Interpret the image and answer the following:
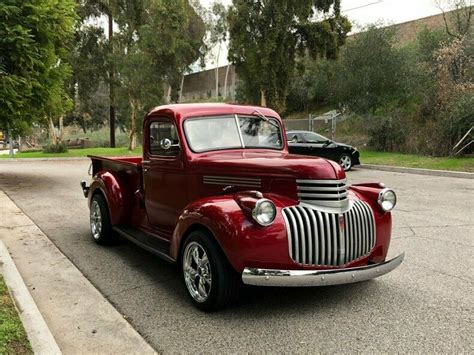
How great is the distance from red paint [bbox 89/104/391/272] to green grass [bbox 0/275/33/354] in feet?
4.98

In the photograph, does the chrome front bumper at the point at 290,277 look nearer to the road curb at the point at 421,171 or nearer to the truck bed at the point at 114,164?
the truck bed at the point at 114,164

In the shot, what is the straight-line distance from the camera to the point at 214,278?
4.08 m

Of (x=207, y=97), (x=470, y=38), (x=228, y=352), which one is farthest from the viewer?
(x=207, y=97)

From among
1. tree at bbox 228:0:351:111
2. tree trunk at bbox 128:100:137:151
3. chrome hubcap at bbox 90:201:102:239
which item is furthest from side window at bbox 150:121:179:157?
tree trunk at bbox 128:100:137:151

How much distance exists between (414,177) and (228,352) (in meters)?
13.4

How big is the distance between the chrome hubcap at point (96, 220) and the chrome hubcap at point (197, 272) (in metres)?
2.67

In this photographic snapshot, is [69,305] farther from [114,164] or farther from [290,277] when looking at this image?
[114,164]

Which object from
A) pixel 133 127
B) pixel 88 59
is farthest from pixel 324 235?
pixel 88 59

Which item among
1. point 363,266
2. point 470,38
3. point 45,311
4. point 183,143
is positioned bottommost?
point 45,311

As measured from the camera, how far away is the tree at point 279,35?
84.4 feet

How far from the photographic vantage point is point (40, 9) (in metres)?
12.4

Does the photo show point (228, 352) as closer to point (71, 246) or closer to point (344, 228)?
point (344, 228)

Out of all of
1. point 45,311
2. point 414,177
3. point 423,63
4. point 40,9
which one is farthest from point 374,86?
point 45,311

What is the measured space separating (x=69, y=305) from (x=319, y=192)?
8.60 ft
